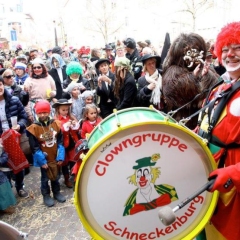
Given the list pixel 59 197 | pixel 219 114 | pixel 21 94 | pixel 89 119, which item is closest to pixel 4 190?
pixel 59 197

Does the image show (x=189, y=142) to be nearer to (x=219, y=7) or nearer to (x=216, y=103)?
(x=216, y=103)

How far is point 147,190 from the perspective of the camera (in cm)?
168

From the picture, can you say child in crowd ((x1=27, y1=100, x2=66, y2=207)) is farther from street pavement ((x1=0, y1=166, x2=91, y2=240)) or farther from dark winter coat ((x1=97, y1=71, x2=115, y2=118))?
dark winter coat ((x1=97, y1=71, x2=115, y2=118))

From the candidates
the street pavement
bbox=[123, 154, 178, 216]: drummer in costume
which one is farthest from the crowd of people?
bbox=[123, 154, 178, 216]: drummer in costume

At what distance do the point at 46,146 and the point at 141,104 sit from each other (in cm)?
125

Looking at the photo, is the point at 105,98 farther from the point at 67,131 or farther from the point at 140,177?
the point at 140,177

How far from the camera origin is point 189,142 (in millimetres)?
1628

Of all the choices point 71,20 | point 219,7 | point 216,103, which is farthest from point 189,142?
point 71,20

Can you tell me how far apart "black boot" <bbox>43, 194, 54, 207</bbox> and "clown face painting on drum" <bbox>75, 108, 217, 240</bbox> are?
1953 mm

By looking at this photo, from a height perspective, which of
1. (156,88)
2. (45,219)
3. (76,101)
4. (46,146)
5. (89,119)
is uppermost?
(156,88)

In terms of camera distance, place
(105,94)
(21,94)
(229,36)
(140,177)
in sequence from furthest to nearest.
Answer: (21,94)
(105,94)
(229,36)
(140,177)

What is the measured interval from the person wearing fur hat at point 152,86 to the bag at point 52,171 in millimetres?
1295

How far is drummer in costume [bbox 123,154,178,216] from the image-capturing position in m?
1.64

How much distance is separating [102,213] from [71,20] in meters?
33.3
